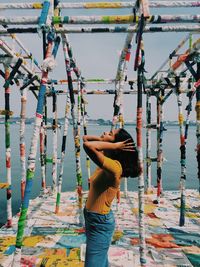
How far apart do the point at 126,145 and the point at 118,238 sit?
3909mm

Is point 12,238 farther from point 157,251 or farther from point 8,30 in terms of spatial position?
point 8,30

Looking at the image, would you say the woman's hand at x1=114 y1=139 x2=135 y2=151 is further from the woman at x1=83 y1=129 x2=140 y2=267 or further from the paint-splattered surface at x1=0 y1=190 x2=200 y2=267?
the paint-splattered surface at x1=0 y1=190 x2=200 y2=267

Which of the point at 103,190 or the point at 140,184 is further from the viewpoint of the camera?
the point at 140,184

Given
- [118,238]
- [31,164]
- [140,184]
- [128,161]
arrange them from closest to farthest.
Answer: [128,161] < [31,164] < [140,184] < [118,238]

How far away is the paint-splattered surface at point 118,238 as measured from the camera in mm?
5465

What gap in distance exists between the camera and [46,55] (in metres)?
3.97

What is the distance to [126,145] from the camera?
319cm

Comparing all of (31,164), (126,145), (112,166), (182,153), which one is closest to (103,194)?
(112,166)

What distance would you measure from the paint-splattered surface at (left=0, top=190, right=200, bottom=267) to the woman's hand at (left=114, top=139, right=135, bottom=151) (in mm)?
2995

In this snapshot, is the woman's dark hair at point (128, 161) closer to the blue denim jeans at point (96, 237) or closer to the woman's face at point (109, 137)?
the woman's face at point (109, 137)

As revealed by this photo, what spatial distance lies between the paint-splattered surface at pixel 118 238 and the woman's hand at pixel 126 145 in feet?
9.83

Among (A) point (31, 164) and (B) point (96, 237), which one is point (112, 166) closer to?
(B) point (96, 237)

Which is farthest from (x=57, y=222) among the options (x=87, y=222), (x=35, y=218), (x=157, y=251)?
(x=87, y=222)

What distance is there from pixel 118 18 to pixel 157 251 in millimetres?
4315
